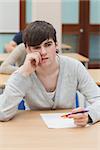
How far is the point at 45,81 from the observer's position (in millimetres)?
2146

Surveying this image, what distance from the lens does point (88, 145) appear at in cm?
154

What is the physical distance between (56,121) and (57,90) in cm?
28

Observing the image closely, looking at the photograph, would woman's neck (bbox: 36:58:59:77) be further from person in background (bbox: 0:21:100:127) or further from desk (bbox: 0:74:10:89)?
desk (bbox: 0:74:10:89)

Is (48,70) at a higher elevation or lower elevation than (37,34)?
lower

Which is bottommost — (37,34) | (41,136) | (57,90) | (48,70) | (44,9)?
(41,136)

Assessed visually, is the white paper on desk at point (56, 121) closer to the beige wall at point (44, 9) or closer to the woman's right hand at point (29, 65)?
the woman's right hand at point (29, 65)

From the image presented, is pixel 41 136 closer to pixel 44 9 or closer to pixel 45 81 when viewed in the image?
pixel 45 81

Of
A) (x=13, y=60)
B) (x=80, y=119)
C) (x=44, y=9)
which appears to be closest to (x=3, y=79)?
(x=13, y=60)

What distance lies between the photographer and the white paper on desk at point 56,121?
5.98 ft

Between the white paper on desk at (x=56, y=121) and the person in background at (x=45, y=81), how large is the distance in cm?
12

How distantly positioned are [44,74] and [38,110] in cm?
22

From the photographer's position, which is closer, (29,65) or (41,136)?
(41,136)

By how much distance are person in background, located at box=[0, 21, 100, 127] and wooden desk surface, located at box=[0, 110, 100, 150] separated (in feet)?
0.44

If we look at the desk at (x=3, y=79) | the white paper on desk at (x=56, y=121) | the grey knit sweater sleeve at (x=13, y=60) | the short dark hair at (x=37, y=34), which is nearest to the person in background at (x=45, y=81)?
the short dark hair at (x=37, y=34)
